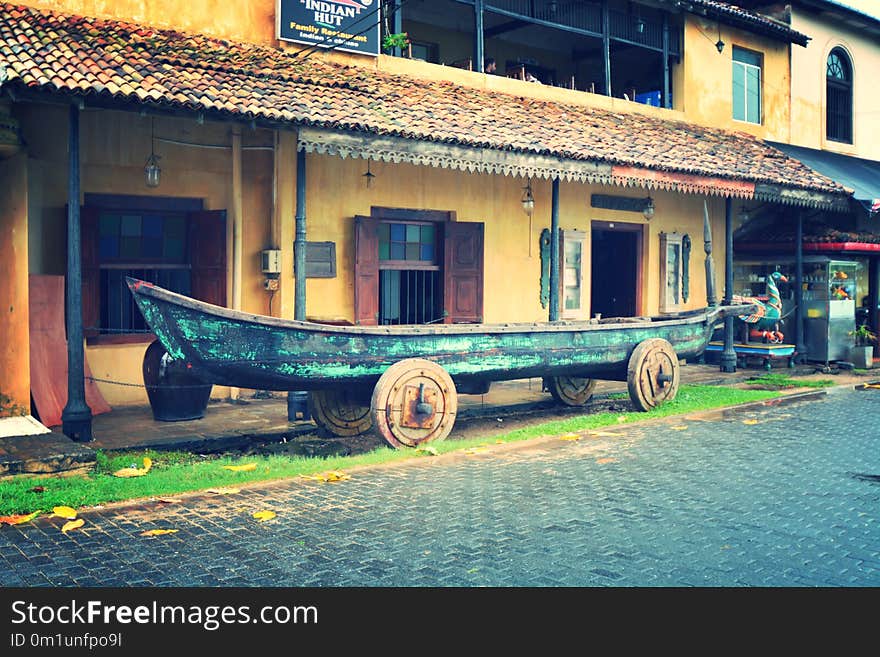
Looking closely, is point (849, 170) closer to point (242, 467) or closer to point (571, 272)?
point (571, 272)

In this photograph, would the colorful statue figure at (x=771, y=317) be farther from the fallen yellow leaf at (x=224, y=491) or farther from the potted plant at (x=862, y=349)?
the fallen yellow leaf at (x=224, y=491)

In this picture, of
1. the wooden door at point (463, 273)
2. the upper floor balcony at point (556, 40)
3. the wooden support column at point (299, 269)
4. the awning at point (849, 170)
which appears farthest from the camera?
the awning at point (849, 170)

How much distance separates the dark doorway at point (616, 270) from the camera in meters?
16.4

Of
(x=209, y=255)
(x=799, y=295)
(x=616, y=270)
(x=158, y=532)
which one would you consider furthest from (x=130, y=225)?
(x=799, y=295)

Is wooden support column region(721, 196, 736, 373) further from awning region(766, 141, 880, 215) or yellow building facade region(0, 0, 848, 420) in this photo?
awning region(766, 141, 880, 215)

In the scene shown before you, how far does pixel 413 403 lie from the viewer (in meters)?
8.69

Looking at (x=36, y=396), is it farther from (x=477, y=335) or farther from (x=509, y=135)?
(x=509, y=135)

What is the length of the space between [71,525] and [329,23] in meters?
8.41

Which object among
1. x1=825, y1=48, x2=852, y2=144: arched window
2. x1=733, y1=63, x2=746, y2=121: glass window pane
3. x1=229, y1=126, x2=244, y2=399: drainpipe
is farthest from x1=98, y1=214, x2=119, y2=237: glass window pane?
x1=825, y1=48, x2=852, y2=144: arched window

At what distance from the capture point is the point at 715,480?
23.9 ft

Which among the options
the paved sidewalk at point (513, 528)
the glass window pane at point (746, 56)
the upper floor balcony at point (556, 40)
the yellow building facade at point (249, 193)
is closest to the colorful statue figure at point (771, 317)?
the yellow building facade at point (249, 193)

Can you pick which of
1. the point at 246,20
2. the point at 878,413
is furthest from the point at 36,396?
the point at 878,413

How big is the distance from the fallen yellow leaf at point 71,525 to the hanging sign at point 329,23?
295 inches
